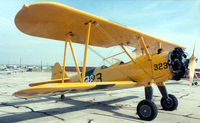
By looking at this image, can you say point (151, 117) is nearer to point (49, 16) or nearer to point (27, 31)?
point (49, 16)

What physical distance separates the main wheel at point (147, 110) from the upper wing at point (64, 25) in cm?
214

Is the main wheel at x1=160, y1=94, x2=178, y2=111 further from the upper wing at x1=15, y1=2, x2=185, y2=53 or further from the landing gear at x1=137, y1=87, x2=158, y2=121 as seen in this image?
the upper wing at x1=15, y1=2, x2=185, y2=53

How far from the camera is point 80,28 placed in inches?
213

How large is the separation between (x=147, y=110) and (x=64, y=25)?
3.53 m

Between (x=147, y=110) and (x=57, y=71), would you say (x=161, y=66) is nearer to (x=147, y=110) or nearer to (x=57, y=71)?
(x=147, y=110)

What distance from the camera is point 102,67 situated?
263 inches

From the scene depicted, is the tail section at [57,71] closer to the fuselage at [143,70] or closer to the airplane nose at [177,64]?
the fuselage at [143,70]

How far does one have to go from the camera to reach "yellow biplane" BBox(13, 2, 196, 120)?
402 cm

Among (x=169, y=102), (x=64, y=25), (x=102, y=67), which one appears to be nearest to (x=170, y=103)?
(x=169, y=102)

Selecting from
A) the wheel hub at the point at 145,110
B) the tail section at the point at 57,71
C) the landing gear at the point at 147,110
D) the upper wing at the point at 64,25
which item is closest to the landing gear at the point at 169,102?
the landing gear at the point at 147,110

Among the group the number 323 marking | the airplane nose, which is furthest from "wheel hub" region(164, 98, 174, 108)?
the number 323 marking

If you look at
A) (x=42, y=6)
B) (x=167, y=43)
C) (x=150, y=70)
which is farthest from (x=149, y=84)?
(x=42, y=6)

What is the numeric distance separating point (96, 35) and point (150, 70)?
240cm

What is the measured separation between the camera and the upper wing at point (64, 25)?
13.1 ft
